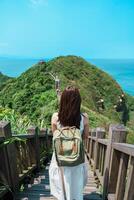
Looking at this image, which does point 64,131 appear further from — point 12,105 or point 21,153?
point 12,105

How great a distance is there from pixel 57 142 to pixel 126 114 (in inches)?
1532

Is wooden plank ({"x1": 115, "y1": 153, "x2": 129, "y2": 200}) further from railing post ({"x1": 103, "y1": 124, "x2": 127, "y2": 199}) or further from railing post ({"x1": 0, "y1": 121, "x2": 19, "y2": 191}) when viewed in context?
railing post ({"x1": 0, "y1": 121, "x2": 19, "y2": 191})

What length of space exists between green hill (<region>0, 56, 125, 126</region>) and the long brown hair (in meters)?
14.2

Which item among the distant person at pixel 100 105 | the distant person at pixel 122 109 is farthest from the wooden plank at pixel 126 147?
the distant person at pixel 122 109

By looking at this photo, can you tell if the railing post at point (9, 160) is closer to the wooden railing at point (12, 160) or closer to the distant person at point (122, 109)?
the wooden railing at point (12, 160)

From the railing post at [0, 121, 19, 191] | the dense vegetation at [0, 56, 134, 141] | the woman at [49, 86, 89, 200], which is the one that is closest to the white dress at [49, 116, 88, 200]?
the woman at [49, 86, 89, 200]

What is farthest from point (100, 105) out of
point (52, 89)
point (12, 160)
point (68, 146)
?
point (68, 146)

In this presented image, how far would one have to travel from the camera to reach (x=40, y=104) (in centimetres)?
2189

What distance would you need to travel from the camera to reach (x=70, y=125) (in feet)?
10.5

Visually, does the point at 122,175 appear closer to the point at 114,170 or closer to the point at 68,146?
the point at 114,170

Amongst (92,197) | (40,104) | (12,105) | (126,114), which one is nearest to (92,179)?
(92,197)

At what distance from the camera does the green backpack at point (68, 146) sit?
308 cm

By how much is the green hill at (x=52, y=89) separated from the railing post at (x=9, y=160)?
1343 centimetres

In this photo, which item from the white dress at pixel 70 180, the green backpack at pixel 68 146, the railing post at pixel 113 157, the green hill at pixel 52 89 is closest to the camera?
the green backpack at pixel 68 146
